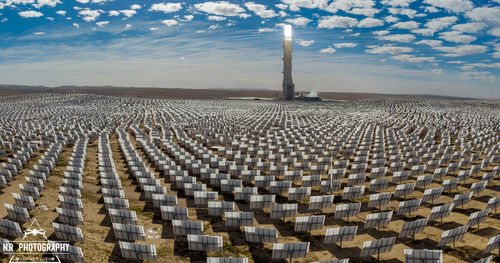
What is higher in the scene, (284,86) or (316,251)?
(284,86)

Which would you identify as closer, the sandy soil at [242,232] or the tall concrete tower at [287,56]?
the sandy soil at [242,232]

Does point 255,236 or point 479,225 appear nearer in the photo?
point 255,236

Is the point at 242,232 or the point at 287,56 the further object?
the point at 287,56

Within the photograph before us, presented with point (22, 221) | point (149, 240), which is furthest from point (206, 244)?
point (22, 221)

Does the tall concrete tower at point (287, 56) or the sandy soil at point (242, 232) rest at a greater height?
the tall concrete tower at point (287, 56)

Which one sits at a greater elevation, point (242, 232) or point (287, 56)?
point (287, 56)

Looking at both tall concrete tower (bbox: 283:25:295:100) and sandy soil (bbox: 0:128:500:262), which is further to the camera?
tall concrete tower (bbox: 283:25:295:100)

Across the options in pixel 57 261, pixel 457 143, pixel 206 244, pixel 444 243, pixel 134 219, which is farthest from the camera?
pixel 457 143

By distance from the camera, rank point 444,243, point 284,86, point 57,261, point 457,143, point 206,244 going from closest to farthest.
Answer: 1. point 57,261
2. point 206,244
3. point 444,243
4. point 457,143
5. point 284,86

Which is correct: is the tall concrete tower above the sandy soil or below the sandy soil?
above

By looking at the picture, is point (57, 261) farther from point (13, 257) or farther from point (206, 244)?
point (206, 244)
